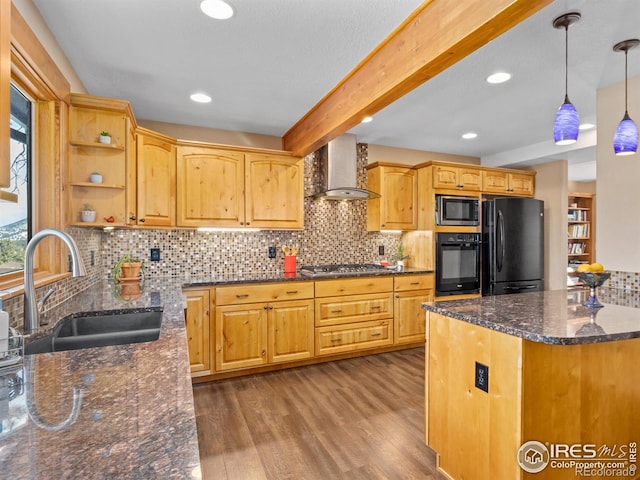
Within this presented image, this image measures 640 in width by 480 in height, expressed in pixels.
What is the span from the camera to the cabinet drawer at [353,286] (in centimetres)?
337

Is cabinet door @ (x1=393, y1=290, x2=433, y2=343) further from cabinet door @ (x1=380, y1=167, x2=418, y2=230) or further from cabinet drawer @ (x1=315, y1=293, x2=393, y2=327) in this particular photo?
cabinet door @ (x1=380, y1=167, x2=418, y2=230)

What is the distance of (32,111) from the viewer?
1.98 m

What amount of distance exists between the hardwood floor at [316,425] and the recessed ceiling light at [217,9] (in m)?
2.42

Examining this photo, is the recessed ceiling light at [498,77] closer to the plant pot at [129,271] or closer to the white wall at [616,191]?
the white wall at [616,191]

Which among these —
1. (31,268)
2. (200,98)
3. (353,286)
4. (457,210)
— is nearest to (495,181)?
(457,210)

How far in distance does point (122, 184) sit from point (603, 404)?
3145mm

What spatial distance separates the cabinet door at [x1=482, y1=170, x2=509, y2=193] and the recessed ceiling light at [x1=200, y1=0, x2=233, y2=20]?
3.62 metres

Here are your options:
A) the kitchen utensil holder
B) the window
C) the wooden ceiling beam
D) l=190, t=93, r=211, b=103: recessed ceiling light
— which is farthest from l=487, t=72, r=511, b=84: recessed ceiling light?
the window

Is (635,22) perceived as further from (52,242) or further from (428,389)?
(52,242)

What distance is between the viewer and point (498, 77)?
2.45 metres

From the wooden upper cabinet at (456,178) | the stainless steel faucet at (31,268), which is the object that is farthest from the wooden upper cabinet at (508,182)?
the stainless steel faucet at (31,268)

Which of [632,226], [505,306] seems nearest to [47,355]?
[505,306]

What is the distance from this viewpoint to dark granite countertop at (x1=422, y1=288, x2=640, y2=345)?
1.33 m

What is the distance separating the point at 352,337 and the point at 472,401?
6.27 ft
